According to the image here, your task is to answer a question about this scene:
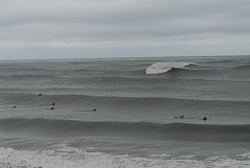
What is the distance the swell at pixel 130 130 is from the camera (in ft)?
43.4

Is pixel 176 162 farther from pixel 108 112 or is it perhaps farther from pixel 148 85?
pixel 148 85

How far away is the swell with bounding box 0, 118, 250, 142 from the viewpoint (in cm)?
1323

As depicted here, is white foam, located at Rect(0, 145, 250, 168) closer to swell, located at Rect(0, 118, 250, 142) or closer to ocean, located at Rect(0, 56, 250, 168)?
ocean, located at Rect(0, 56, 250, 168)

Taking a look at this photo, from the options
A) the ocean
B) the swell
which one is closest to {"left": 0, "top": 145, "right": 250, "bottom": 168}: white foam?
the ocean

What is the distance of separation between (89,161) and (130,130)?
4.77 metres

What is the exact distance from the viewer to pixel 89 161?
10000 mm

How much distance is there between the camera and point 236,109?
18.5m

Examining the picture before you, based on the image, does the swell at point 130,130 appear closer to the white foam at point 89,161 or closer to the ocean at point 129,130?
the ocean at point 129,130

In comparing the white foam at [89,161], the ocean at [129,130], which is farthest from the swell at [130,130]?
the white foam at [89,161]

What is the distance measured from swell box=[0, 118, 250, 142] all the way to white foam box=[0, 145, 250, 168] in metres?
3.09

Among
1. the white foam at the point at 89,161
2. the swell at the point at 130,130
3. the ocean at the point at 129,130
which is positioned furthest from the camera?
the swell at the point at 130,130

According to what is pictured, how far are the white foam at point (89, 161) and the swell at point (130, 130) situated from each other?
3.09 meters

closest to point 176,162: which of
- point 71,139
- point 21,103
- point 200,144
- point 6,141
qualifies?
point 200,144

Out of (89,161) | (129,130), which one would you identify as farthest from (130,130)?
(89,161)
